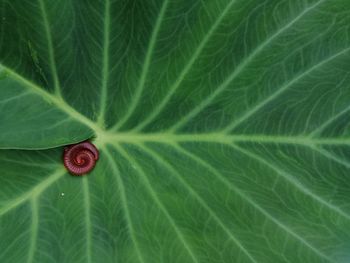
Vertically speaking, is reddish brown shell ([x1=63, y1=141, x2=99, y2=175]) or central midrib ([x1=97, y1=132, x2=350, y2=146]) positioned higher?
reddish brown shell ([x1=63, y1=141, x2=99, y2=175])

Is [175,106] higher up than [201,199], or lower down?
higher up

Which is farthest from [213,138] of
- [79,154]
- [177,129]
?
[79,154]

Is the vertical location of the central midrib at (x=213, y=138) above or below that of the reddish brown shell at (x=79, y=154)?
below

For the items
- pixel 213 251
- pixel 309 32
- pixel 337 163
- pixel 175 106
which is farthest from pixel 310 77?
pixel 213 251

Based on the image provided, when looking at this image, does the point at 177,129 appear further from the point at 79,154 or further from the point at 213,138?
the point at 79,154

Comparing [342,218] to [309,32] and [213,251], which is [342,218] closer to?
[213,251]
